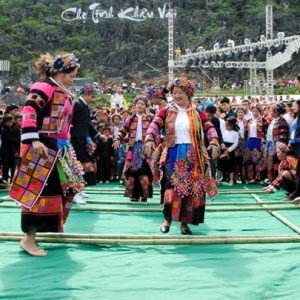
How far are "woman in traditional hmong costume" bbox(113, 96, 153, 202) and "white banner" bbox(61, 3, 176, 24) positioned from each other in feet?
182

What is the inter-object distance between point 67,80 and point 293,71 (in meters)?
51.3

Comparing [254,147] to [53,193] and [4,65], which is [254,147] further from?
[4,65]

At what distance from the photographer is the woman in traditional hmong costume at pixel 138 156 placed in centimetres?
796

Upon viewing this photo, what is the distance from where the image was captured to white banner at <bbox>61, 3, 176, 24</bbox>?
62.4 meters

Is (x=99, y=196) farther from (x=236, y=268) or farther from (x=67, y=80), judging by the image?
(x=236, y=268)

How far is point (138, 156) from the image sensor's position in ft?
26.1

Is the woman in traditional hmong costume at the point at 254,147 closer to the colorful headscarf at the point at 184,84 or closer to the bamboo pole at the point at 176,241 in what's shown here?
the colorful headscarf at the point at 184,84

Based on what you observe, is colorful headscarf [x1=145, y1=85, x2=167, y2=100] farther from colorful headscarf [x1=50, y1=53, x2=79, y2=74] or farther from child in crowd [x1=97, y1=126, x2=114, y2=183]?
child in crowd [x1=97, y1=126, x2=114, y2=183]

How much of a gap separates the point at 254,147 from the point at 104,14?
53.3 meters

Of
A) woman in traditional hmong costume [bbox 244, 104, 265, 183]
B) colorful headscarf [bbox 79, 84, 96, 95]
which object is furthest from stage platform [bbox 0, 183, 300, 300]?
woman in traditional hmong costume [bbox 244, 104, 265, 183]

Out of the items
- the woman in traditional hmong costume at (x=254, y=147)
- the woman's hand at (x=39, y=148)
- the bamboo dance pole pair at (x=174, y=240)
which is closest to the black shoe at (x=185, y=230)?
the bamboo dance pole pair at (x=174, y=240)

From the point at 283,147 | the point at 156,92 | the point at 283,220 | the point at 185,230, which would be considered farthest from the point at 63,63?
the point at 283,147

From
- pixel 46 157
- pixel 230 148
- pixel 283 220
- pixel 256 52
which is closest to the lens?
pixel 46 157

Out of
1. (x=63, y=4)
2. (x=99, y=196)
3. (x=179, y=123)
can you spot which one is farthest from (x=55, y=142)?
(x=63, y=4)
